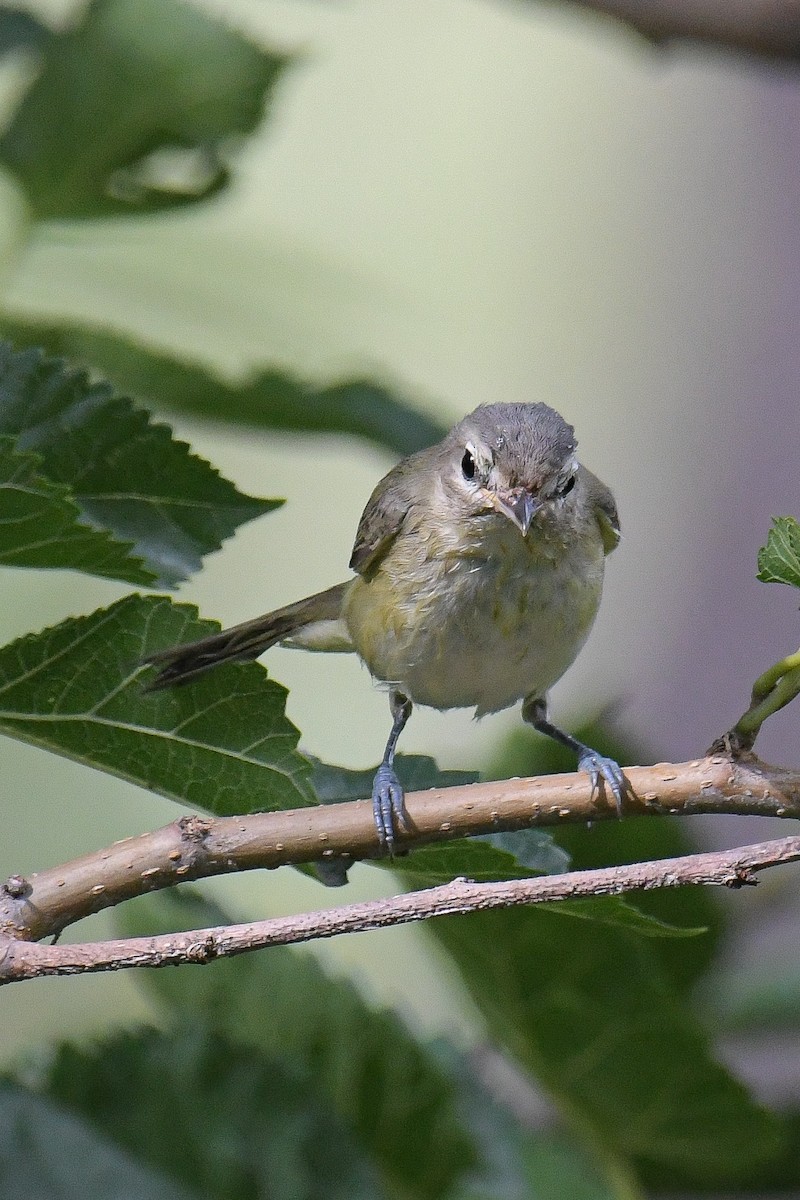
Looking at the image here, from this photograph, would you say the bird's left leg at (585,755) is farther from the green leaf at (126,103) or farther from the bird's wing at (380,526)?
the green leaf at (126,103)

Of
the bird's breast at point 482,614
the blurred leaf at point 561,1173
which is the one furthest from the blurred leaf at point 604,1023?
the bird's breast at point 482,614

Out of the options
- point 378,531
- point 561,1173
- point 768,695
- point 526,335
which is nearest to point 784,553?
point 768,695

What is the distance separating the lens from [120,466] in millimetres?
2004

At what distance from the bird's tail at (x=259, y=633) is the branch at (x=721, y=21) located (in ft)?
4.82

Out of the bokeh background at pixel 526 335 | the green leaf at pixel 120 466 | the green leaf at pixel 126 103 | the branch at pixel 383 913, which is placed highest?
the bokeh background at pixel 526 335

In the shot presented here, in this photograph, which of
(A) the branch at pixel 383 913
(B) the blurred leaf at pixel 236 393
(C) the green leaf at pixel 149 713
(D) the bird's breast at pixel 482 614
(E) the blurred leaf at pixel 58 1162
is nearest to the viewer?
(A) the branch at pixel 383 913

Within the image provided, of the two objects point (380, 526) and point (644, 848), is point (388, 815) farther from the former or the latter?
point (380, 526)

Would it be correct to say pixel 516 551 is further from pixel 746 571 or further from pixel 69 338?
pixel 746 571

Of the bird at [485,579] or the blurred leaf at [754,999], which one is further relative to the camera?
the bird at [485,579]

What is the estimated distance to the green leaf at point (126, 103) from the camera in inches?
112

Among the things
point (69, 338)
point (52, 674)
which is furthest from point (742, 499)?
point (52, 674)

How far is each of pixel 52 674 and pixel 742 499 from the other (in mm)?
5537

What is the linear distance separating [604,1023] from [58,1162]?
0.90 meters

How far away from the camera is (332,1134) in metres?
2.23
